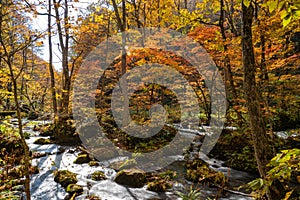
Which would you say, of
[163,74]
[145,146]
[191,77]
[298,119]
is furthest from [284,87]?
[145,146]

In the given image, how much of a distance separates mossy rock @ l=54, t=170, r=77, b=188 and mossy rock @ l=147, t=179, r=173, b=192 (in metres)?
2.25

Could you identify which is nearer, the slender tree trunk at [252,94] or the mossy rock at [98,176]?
the slender tree trunk at [252,94]

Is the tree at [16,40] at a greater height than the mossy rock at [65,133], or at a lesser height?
greater

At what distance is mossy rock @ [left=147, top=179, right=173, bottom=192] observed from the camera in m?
5.86

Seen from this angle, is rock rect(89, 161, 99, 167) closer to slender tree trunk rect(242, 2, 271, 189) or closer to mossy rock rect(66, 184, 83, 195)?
mossy rock rect(66, 184, 83, 195)

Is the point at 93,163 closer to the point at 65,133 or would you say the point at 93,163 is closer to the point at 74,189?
the point at 74,189

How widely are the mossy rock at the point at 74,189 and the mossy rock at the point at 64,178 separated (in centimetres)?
34

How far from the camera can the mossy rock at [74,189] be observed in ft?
18.1

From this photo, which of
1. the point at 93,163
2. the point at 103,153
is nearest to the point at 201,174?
the point at 93,163

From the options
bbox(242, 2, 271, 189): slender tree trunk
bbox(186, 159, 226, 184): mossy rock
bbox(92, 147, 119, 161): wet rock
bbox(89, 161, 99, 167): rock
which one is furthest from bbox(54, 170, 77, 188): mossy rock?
bbox(242, 2, 271, 189): slender tree trunk

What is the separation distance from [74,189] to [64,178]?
2.53 ft

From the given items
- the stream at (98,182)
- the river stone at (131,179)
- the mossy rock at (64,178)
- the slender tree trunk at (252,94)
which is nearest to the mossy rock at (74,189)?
the stream at (98,182)

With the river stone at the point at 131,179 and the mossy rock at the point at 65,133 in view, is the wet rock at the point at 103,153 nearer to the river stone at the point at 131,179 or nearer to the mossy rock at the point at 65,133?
the mossy rock at the point at 65,133

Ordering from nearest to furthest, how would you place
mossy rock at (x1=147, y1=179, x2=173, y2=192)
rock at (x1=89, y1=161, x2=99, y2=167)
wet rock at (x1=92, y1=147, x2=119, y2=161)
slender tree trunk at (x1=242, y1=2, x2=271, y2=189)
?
slender tree trunk at (x1=242, y1=2, x2=271, y2=189), mossy rock at (x1=147, y1=179, x2=173, y2=192), rock at (x1=89, y1=161, x2=99, y2=167), wet rock at (x1=92, y1=147, x2=119, y2=161)
